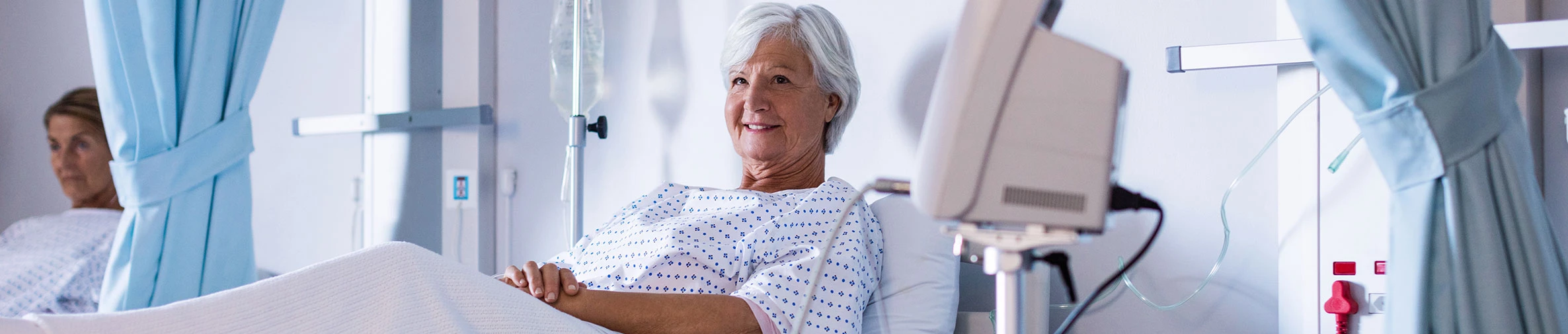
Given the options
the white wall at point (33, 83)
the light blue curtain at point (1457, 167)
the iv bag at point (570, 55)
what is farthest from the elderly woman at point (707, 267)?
the white wall at point (33, 83)

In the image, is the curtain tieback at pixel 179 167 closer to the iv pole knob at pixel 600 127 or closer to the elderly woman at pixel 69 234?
the elderly woman at pixel 69 234

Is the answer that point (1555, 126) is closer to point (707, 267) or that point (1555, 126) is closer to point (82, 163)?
point (707, 267)

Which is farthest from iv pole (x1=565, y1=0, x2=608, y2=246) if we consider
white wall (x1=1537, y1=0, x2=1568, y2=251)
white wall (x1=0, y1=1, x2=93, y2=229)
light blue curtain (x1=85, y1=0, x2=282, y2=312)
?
white wall (x1=0, y1=1, x2=93, y2=229)

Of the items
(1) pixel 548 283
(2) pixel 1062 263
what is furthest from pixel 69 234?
(2) pixel 1062 263

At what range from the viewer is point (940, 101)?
82cm

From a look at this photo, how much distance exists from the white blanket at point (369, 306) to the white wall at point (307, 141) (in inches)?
73.0

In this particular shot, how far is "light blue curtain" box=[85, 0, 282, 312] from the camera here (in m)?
2.17

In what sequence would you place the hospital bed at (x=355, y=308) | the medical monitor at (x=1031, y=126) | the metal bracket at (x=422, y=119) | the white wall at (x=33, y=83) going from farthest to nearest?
the white wall at (x=33, y=83)
the metal bracket at (x=422, y=119)
the hospital bed at (x=355, y=308)
the medical monitor at (x=1031, y=126)

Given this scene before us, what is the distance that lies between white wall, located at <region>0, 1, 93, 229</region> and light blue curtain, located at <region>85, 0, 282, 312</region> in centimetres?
144

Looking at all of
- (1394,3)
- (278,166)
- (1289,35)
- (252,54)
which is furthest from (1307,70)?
(278,166)

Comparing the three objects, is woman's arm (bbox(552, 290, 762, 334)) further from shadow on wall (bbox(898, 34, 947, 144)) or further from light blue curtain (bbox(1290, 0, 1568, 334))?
light blue curtain (bbox(1290, 0, 1568, 334))

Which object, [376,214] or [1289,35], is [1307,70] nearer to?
[1289,35]

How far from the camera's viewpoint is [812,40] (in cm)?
185

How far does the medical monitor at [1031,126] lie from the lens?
789 millimetres
